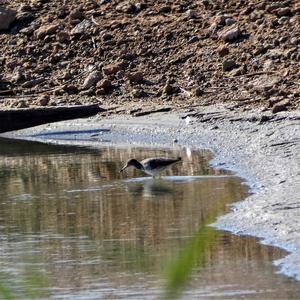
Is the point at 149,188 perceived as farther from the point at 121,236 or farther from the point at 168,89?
the point at 168,89

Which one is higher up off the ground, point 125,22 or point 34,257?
point 125,22

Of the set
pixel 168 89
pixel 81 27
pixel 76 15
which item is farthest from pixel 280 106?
pixel 76 15

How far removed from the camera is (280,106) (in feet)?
42.3

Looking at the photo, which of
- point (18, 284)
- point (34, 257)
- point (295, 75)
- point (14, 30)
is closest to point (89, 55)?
point (14, 30)

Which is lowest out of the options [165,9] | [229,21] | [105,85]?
[105,85]

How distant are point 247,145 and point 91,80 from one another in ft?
16.8

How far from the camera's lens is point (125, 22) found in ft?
57.6

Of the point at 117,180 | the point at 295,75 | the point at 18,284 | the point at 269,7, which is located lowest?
the point at 18,284

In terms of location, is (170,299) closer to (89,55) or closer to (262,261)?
(262,261)

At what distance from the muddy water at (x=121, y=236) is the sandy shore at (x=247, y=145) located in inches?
6.9

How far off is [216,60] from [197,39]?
0.83 meters

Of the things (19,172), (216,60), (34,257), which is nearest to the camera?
(34,257)

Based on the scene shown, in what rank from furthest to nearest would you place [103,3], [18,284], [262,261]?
1. [103,3]
2. [262,261]
3. [18,284]

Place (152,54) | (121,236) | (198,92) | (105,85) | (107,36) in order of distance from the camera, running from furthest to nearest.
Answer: (107,36), (152,54), (105,85), (198,92), (121,236)
